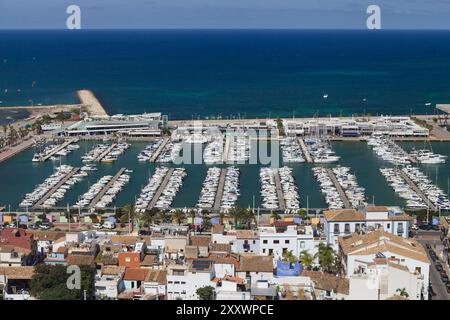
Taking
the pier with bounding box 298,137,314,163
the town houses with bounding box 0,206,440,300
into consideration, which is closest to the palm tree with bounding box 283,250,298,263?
the town houses with bounding box 0,206,440,300

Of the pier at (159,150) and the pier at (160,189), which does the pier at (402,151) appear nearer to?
the pier at (160,189)

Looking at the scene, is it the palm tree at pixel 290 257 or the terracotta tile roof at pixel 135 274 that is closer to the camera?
the terracotta tile roof at pixel 135 274

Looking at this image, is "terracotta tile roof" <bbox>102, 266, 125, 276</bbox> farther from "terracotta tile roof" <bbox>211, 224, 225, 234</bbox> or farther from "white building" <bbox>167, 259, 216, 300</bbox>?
"terracotta tile roof" <bbox>211, 224, 225, 234</bbox>

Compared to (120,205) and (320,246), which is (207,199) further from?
(320,246)

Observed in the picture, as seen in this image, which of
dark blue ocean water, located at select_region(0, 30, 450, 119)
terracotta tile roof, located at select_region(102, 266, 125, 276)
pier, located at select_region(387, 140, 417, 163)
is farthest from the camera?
dark blue ocean water, located at select_region(0, 30, 450, 119)

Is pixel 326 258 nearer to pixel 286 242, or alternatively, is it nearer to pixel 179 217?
pixel 286 242

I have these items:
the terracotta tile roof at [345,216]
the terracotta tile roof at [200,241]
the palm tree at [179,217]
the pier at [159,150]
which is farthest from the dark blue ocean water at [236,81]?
the terracotta tile roof at [200,241]

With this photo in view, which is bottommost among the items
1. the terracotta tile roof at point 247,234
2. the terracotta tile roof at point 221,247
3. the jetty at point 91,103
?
the terracotta tile roof at point 221,247
